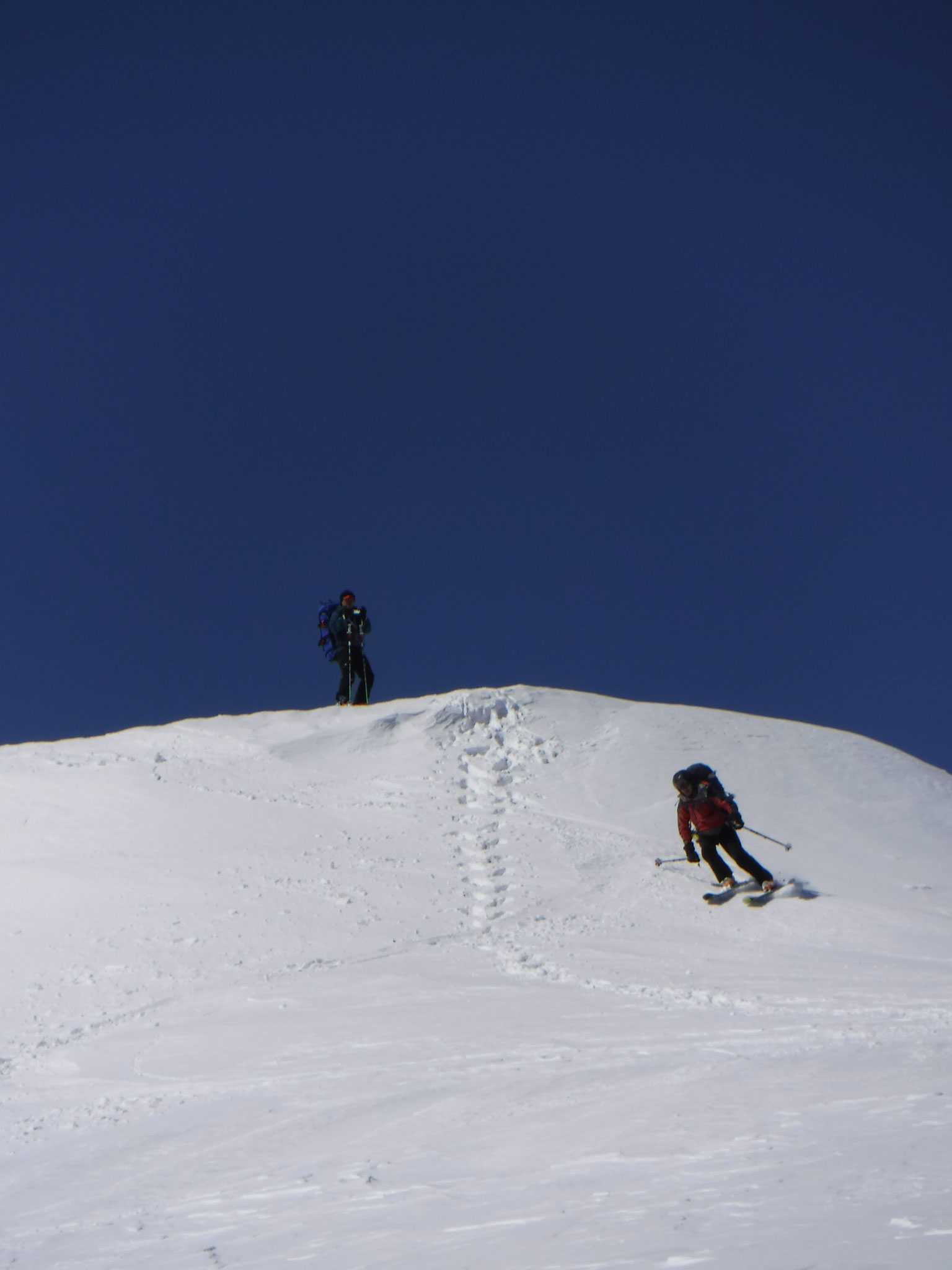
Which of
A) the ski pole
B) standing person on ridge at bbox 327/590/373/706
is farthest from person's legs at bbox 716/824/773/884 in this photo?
standing person on ridge at bbox 327/590/373/706

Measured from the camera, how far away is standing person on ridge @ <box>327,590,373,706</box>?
51.3ft

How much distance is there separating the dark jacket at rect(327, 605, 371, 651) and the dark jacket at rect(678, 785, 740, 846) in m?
8.26

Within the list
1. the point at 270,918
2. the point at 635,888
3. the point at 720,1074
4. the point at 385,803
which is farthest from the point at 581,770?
the point at 720,1074

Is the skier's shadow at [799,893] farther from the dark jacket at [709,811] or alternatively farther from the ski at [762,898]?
the dark jacket at [709,811]

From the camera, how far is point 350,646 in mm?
15703

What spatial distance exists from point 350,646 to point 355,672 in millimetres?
466

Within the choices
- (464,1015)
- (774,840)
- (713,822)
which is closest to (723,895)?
(713,822)

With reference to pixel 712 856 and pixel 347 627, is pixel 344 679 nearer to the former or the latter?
pixel 347 627

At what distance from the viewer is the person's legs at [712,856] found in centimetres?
830

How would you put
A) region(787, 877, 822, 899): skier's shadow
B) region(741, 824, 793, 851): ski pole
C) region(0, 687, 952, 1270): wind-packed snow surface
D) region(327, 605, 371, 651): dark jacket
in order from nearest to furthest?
region(0, 687, 952, 1270): wind-packed snow surface < region(787, 877, 822, 899): skier's shadow < region(741, 824, 793, 851): ski pole < region(327, 605, 371, 651): dark jacket

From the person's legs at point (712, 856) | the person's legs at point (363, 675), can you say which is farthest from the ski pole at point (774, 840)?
the person's legs at point (363, 675)

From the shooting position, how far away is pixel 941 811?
11.3 metres

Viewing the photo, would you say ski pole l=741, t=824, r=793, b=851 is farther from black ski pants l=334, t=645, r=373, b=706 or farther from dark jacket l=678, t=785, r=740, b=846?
black ski pants l=334, t=645, r=373, b=706

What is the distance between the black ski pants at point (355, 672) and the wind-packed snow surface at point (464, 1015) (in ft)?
10.4
